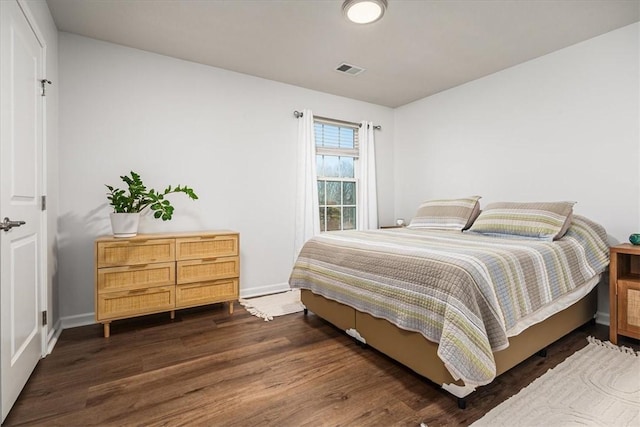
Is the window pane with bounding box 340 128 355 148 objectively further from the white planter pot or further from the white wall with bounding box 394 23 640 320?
the white planter pot

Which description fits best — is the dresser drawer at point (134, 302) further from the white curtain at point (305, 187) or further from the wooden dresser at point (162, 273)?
the white curtain at point (305, 187)

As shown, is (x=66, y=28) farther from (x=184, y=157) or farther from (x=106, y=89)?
(x=184, y=157)

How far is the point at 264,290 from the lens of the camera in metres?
3.70

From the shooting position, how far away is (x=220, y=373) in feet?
6.37

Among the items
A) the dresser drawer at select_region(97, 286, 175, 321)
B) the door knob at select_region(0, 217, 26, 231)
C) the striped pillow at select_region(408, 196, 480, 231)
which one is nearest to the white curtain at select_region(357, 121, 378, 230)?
the striped pillow at select_region(408, 196, 480, 231)

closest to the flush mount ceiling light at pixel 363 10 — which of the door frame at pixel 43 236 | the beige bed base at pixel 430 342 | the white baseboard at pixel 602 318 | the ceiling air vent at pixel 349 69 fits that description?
the ceiling air vent at pixel 349 69

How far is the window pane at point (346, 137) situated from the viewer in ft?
14.4

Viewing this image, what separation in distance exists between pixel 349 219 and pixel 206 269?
2202mm

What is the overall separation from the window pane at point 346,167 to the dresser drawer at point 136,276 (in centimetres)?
254

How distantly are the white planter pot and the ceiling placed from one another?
61.9 inches

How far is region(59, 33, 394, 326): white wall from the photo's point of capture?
274cm

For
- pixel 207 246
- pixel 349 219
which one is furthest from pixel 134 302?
pixel 349 219

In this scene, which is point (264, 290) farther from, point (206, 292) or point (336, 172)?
point (336, 172)

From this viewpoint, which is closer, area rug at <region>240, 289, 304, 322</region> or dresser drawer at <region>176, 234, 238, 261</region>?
dresser drawer at <region>176, 234, 238, 261</region>
